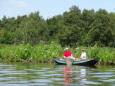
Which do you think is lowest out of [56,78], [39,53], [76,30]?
[56,78]

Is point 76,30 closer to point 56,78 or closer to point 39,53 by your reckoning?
point 39,53

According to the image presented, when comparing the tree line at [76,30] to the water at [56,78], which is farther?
the tree line at [76,30]

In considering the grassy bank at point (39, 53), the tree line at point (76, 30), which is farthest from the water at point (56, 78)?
the tree line at point (76, 30)

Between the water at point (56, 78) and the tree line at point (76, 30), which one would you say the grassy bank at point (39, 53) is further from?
the tree line at point (76, 30)

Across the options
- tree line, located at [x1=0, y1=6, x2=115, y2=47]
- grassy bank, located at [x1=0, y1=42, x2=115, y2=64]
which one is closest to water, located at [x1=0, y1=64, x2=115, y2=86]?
grassy bank, located at [x1=0, y1=42, x2=115, y2=64]

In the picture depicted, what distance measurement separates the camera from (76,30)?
7450 cm

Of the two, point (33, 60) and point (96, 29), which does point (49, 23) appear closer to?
point (96, 29)

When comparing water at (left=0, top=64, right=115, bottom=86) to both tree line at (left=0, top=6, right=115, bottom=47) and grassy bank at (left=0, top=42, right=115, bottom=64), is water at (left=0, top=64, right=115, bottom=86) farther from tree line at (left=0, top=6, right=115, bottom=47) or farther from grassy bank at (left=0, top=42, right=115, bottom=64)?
tree line at (left=0, top=6, right=115, bottom=47)

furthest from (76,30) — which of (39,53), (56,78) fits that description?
(56,78)

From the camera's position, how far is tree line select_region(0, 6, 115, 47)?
7138 cm

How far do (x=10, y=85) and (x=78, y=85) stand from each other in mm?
2765

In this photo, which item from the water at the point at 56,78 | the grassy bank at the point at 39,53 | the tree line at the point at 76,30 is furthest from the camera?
the tree line at the point at 76,30

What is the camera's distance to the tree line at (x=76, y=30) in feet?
234

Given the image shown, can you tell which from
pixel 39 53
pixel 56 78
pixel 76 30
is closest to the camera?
pixel 56 78
